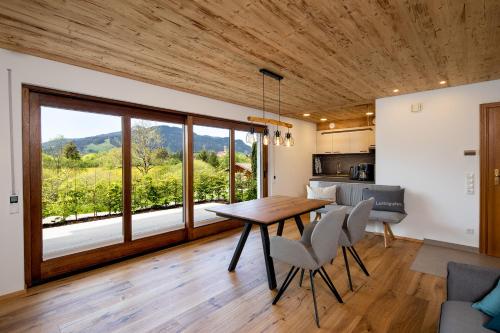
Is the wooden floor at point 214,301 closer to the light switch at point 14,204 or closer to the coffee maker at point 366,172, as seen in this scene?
the light switch at point 14,204

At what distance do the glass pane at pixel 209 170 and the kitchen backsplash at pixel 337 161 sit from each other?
3222 millimetres

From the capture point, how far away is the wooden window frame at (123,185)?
2.69 meters

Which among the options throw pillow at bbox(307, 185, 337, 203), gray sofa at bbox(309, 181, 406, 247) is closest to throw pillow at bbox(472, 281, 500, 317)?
gray sofa at bbox(309, 181, 406, 247)

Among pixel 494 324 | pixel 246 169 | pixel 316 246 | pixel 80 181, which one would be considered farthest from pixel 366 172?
pixel 80 181

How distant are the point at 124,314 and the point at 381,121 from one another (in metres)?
4.75

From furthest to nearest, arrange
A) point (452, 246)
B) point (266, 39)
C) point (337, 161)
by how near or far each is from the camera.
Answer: point (337, 161), point (452, 246), point (266, 39)

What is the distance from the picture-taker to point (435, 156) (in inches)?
159

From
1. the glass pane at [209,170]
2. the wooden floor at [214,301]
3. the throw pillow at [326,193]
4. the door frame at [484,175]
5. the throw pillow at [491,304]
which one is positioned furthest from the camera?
the throw pillow at [326,193]

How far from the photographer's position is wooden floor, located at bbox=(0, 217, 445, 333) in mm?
2072

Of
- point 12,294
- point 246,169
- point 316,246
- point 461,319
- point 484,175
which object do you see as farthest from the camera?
point 246,169

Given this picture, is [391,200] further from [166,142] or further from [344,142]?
[166,142]

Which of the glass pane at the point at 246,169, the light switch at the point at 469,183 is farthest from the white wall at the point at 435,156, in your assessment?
the glass pane at the point at 246,169

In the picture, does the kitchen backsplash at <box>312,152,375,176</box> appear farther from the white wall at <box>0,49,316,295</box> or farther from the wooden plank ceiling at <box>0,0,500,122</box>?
the white wall at <box>0,49,316,295</box>

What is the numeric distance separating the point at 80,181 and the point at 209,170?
206 cm
